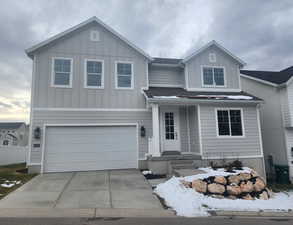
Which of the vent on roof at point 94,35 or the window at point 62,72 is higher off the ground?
the vent on roof at point 94,35

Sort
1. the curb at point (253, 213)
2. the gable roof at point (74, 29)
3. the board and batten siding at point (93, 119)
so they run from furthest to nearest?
the gable roof at point (74, 29) < the board and batten siding at point (93, 119) < the curb at point (253, 213)

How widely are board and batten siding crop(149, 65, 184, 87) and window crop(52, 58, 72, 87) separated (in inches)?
186

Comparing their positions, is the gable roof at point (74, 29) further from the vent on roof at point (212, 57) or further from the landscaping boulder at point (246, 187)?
the landscaping boulder at point (246, 187)

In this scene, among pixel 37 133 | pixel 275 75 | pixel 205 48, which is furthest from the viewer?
pixel 275 75

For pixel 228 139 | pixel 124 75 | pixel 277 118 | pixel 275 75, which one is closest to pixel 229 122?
pixel 228 139

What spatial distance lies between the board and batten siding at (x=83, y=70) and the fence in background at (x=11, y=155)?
596cm

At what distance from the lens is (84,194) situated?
20.0 ft

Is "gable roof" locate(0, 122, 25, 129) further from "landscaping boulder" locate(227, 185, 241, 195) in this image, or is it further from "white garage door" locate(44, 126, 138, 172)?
"landscaping boulder" locate(227, 185, 241, 195)

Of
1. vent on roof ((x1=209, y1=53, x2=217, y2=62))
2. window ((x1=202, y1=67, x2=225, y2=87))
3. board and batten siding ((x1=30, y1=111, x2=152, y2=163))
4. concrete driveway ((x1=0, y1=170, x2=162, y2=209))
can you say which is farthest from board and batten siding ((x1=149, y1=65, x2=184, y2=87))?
concrete driveway ((x1=0, y1=170, x2=162, y2=209))

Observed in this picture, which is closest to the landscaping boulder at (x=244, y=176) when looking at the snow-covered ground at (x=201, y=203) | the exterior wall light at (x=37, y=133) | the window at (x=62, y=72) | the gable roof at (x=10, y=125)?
the snow-covered ground at (x=201, y=203)

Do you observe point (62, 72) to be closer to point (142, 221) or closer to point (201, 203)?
point (142, 221)

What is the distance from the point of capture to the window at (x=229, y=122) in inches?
404

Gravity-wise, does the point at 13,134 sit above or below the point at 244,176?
above

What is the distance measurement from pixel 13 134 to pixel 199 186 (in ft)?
128
